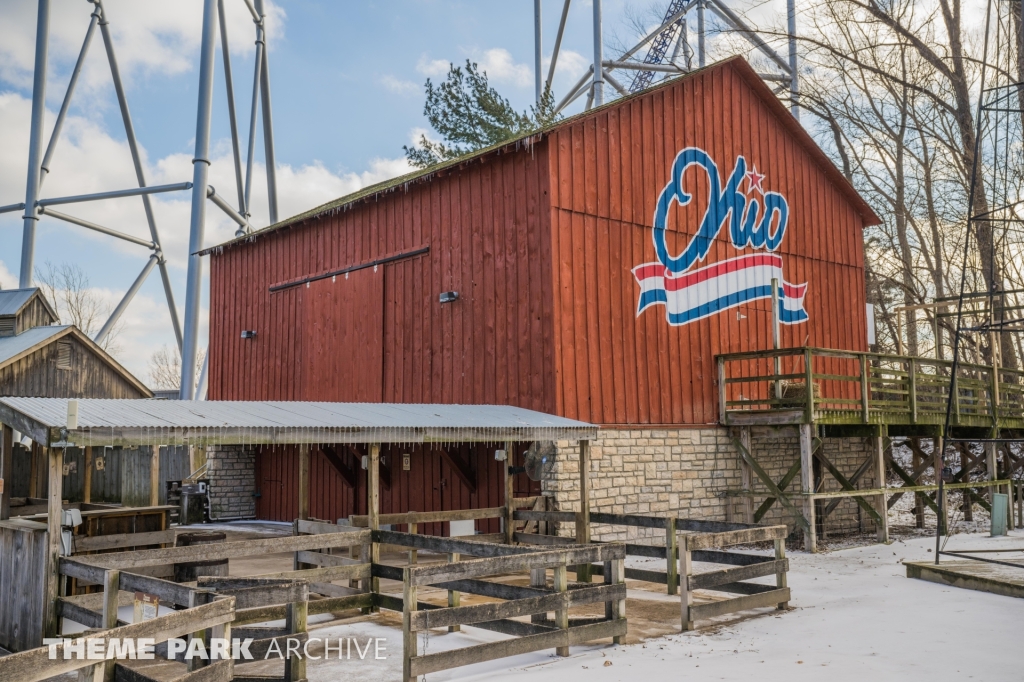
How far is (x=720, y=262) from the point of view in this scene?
16516mm

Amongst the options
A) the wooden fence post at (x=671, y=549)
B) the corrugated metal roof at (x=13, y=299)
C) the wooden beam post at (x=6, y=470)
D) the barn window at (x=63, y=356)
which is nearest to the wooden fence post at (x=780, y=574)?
the wooden fence post at (x=671, y=549)

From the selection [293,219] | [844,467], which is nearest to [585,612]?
[844,467]

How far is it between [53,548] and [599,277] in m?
9.21

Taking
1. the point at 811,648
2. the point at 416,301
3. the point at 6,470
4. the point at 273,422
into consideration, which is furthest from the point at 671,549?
the point at 416,301

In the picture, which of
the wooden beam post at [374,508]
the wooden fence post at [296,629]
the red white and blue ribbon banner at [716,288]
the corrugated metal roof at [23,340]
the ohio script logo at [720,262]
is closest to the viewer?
the wooden fence post at [296,629]

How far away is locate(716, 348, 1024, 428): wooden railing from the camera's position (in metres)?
14.8

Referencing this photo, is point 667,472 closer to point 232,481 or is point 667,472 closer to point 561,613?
point 561,613

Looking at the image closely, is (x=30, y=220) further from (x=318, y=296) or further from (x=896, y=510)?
(x=896, y=510)

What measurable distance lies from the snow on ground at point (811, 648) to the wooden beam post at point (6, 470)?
3206 mm

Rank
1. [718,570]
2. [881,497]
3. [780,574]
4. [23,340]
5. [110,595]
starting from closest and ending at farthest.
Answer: [110,595], [780,574], [718,570], [881,497], [23,340]

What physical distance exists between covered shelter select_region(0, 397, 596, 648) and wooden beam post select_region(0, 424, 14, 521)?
49mm

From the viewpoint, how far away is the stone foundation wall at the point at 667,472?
13.5m

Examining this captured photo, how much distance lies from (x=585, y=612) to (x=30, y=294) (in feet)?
76.9

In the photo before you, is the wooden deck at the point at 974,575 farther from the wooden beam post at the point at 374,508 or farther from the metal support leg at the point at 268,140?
the metal support leg at the point at 268,140
